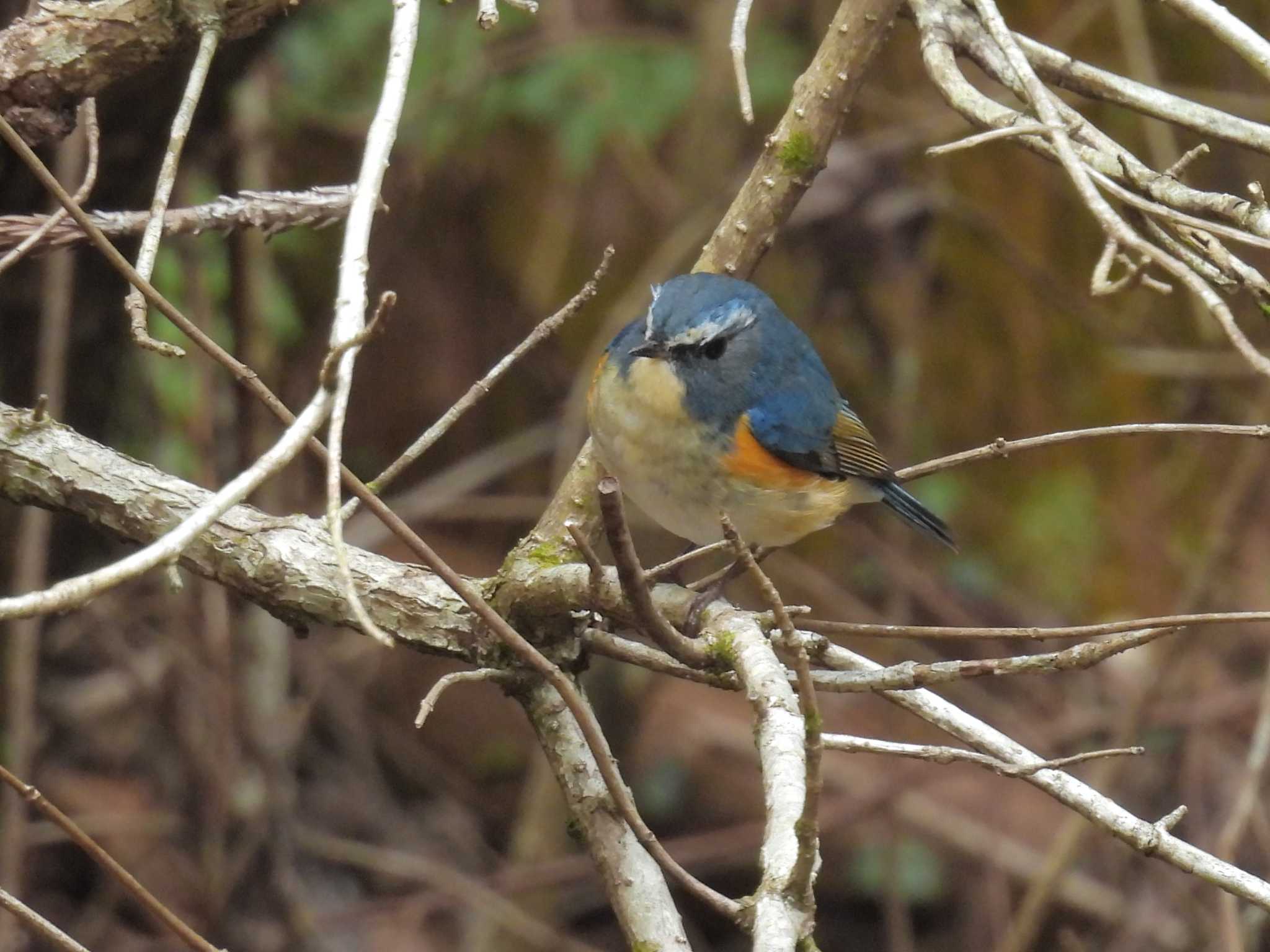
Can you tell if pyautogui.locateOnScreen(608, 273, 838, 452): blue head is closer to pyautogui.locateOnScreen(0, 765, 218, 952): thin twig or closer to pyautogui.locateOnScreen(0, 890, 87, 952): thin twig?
pyautogui.locateOnScreen(0, 765, 218, 952): thin twig

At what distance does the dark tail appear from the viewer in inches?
166

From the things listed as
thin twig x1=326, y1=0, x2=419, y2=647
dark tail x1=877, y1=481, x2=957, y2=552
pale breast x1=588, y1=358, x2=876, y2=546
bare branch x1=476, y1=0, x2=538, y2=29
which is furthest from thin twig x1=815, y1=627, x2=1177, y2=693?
dark tail x1=877, y1=481, x2=957, y2=552

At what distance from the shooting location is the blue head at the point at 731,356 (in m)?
3.19

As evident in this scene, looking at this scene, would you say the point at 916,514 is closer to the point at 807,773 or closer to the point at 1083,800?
the point at 1083,800

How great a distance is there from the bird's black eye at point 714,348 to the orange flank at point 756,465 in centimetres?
16

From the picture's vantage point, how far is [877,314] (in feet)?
24.9

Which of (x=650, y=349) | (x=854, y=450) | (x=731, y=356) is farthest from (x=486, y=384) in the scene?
(x=854, y=450)

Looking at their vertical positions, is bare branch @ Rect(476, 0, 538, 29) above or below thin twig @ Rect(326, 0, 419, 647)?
above

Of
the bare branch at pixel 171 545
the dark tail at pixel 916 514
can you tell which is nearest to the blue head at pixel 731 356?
the dark tail at pixel 916 514

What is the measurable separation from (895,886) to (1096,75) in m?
3.83

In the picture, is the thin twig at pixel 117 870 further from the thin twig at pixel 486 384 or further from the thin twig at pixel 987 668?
the thin twig at pixel 987 668

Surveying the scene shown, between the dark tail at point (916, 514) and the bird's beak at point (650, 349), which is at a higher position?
the bird's beak at point (650, 349)

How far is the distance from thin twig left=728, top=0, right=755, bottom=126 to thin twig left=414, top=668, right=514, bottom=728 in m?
1.01

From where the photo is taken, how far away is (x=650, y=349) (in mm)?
3291
